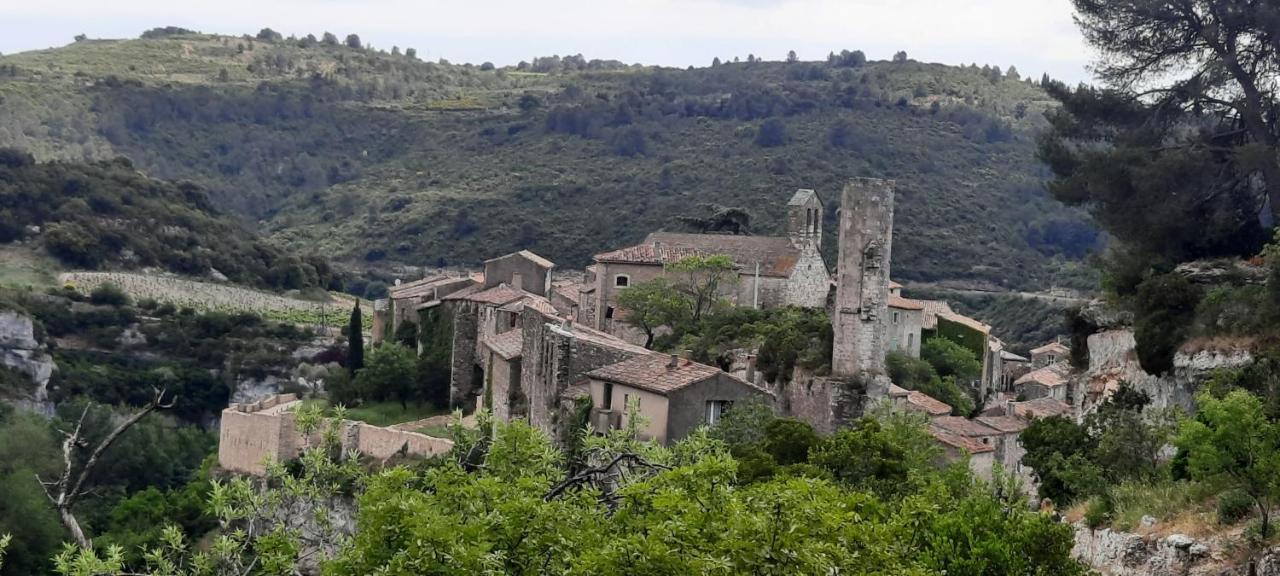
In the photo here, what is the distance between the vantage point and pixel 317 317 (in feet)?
280

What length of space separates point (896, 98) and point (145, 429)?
3454 inches

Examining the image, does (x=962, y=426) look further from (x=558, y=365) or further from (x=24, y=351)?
(x=24, y=351)

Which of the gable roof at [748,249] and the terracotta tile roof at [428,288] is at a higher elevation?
the gable roof at [748,249]

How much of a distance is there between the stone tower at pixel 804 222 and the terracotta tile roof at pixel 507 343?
10.8 meters

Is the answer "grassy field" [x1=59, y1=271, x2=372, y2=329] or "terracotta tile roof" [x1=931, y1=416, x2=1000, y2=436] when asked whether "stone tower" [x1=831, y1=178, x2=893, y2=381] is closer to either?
"terracotta tile roof" [x1=931, y1=416, x2=1000, y2=436]

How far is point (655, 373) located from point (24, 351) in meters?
45.7

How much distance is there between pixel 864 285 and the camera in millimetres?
38000

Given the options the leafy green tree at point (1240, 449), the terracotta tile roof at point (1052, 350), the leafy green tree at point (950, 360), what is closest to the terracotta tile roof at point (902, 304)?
the leafy green tree at point (950, 360)

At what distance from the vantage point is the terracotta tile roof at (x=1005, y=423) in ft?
151

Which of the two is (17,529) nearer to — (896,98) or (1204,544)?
(1204,544)

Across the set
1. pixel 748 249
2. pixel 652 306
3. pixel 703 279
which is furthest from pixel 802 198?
pixel 652 306

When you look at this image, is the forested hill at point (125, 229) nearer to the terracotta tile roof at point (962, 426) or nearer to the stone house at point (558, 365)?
the stone house at point (558, 365)

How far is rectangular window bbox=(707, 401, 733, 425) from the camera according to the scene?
36.6 meters

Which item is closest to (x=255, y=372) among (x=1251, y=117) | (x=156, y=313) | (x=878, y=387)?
(x=156, y=313)
